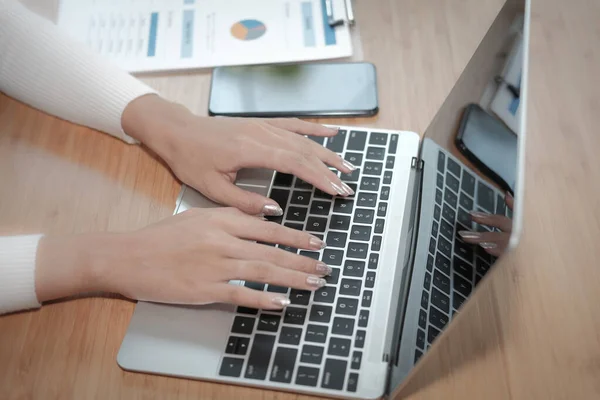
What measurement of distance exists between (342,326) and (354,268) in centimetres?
7

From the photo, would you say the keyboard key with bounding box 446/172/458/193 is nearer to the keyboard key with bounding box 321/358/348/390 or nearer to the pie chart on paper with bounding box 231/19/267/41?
the keyboard key with bounding box 321/358/348/390

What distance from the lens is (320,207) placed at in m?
0.79

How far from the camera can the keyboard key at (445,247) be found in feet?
2.10

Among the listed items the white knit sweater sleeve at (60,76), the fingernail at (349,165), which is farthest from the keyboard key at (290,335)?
the white knit sweater sleeve at (60,76)

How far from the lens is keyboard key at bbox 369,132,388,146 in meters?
0.85

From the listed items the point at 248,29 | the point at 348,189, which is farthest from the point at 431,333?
the point at 248,29

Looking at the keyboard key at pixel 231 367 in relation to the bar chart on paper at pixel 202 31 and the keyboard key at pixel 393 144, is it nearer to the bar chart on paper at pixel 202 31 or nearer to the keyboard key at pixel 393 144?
the keyboard key at pixel 393 144

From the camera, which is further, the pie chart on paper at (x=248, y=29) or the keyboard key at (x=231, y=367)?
the pie chart on paper at (x=248, y=29)

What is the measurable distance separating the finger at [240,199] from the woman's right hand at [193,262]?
2cm

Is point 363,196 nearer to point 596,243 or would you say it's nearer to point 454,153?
point 454,153

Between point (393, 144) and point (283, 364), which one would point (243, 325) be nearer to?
point (283, 364)

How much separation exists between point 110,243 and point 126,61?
317 mm

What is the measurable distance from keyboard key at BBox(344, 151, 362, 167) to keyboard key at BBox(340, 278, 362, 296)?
0.17m

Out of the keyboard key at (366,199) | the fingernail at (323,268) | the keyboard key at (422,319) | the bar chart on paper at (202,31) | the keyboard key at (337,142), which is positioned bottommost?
the keyboard key at (422,319)
